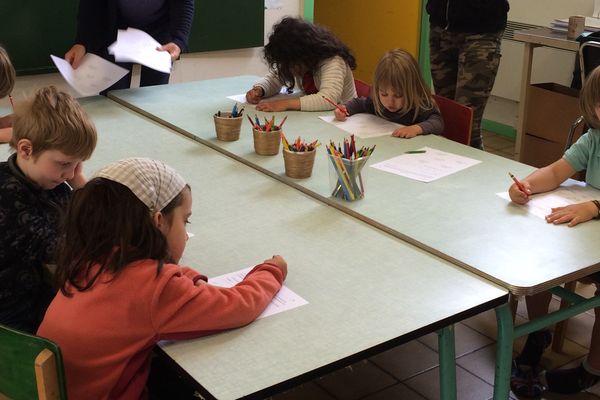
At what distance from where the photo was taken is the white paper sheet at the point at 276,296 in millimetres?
1461

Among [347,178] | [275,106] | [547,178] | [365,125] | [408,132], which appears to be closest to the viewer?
[347,178]

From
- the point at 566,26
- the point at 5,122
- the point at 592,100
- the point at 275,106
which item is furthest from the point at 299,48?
the point at 566,26

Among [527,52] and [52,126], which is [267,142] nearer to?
[52,126]

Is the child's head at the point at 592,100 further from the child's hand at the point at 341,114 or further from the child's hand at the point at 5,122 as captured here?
the child's hand at the point at 5,122

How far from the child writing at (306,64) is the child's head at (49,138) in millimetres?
1298

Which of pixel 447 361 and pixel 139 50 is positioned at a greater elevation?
pixel 139 50

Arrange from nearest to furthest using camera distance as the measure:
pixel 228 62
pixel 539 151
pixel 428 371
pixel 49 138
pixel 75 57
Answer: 1. pixel 49 138
2. pixel 428 371
3. pixel 75 57
4. pixel 539 151
5. pixel 228 62

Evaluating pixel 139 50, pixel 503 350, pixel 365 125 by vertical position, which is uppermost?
pixel 139 50

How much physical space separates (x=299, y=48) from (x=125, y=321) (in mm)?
2023

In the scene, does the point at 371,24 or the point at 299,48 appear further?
the point at 371,24

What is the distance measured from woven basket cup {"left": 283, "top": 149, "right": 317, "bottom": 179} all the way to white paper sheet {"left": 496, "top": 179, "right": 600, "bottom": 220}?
0.54 meters

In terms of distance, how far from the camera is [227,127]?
2533 mm

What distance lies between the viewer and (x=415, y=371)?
2480 millimetres

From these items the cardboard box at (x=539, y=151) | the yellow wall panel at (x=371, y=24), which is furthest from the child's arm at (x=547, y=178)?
the yellow wall panel at (x=371, y=24)
